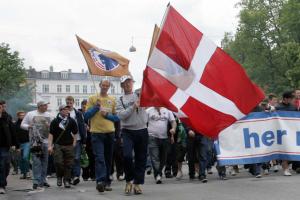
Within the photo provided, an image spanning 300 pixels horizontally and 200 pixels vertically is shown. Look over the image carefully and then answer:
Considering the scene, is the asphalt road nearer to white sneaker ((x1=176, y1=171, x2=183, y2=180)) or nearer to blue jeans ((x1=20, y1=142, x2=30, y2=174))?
white sneaker ((x1=176, y1=171, x2=183, y2=180))

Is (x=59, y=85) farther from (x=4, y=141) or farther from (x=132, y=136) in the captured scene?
(x=132, y=136)

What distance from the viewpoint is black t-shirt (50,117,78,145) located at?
1161 cm

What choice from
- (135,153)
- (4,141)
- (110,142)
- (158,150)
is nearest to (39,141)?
(4,141)

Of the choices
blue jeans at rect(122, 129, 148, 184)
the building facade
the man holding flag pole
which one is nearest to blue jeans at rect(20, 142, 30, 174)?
the man holding flag pole

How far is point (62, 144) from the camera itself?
1164 centimetres

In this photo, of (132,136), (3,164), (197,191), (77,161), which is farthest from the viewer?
(77,161)

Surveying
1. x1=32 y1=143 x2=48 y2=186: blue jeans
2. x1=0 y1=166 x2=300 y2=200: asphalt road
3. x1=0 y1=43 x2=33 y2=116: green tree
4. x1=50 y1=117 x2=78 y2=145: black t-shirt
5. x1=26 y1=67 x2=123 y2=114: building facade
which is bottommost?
x1=0 y1=166 x2=300 y2=200: asphalt road

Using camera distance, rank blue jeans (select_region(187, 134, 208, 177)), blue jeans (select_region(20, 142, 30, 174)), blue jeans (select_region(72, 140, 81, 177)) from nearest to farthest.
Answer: blue jeans (select_region(187, 134, 208, 177)) < blue jeans (select_region(72, 140, 81, 177)) < blue jeans (select_region(20, 142, 30, 174))

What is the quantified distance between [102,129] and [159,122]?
2.76 m

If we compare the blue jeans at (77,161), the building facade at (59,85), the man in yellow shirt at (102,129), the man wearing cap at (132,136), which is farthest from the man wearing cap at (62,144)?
the building facade at (59,85)

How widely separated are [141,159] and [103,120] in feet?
3.48

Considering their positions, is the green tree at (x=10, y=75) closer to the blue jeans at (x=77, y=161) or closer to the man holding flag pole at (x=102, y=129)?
the blue jeans at (x=77, y=161)

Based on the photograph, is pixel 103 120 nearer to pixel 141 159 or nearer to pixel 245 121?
pixel 141 159

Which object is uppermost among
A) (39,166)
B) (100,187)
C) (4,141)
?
(4,141)
